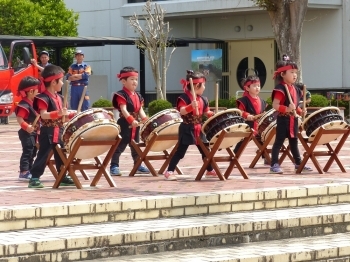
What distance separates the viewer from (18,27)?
34562 millimetres

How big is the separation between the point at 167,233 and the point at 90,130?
234cm

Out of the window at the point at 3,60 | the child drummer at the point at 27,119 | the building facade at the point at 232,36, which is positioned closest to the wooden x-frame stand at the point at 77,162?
the child drummer at the point at 27,119

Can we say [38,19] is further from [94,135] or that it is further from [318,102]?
[94,135]

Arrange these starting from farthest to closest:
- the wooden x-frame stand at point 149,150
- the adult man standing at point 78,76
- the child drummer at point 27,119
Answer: the adult man standing at point 78,76 → the wooden x-frame stand at point 149,150 → the child drummer at point 27,119

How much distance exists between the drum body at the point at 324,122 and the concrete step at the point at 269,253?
3.32 m

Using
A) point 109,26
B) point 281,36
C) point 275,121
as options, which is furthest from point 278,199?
point 109,26

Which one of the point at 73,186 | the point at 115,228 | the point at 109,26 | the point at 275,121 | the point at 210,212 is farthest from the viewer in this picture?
the point at 109,26

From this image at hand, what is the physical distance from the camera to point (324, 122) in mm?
12070

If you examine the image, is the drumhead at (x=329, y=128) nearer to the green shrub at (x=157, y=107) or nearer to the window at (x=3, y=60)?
the window at (x=3, y=60)

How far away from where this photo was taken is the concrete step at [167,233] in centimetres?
769

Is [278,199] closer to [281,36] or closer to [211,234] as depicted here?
[211,234]

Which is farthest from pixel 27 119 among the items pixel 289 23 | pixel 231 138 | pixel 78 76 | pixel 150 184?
pixel 289 23

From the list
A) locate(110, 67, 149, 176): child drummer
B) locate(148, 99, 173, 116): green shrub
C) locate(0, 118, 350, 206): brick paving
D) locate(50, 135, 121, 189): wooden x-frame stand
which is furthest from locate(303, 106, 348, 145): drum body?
locate(148, 99, 173, 116): green shrub

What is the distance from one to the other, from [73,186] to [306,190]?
273 cm
